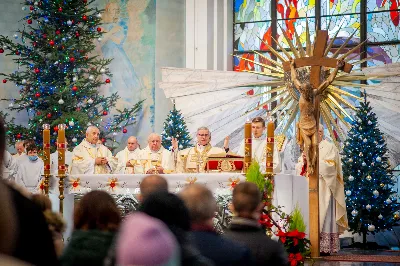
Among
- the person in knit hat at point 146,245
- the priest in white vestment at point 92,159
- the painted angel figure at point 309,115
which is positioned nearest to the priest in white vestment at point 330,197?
the painted angel figure at point 309,115

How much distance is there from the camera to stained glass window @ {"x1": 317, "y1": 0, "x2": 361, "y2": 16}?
1695 centimetres

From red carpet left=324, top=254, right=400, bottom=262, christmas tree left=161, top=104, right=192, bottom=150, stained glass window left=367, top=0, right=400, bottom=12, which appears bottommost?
red carpet left=324, top=254, right=400, bottom=262

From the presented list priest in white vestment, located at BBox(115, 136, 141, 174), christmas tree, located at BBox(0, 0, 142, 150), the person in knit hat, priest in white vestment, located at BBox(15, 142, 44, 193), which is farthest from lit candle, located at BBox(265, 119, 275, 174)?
christmas tree, located at BBox(0, 0, 142, 150)

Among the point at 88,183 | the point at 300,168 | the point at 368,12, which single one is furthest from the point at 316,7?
the point at 88,183

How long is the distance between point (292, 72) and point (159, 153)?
229 centimetres

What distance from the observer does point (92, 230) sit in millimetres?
3939

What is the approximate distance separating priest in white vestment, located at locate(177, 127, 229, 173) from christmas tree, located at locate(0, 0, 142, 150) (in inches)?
174

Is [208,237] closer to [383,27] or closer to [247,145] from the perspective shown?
[247,145]

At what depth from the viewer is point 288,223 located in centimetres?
936

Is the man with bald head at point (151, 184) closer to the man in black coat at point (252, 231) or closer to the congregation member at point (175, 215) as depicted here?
the man in black coat at point (252, 231)

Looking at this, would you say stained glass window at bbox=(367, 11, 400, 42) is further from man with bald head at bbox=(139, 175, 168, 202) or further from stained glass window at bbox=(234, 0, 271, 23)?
man with bald head at bbox=(139, 175, 168, 202)

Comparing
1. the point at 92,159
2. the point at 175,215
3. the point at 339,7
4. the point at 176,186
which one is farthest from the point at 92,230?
the point at 339,7

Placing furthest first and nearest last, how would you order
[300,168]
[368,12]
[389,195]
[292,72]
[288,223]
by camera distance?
[368,12] → [389,195] → [300,168] → [292,72] → [288,223]

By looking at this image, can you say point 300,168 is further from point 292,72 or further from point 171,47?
point 171,47
